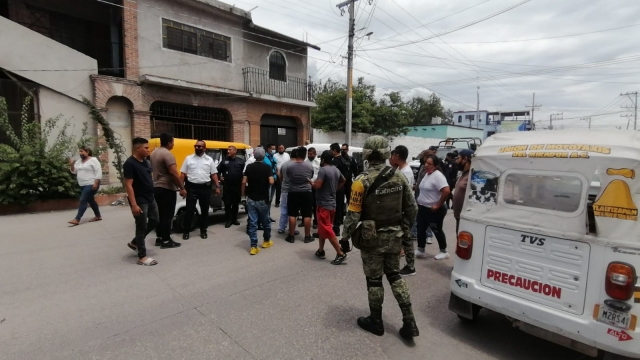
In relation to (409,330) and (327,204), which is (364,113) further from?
(409,330)

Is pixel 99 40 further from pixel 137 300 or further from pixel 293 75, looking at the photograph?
pixel 137 300

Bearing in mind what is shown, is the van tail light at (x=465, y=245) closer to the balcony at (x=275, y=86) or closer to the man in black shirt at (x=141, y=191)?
the man in black shirt at (x=141, y=191)

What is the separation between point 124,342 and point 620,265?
12.6 ft

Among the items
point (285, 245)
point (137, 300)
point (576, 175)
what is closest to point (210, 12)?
point (285, 245)

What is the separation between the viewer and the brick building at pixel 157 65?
10.4 metres

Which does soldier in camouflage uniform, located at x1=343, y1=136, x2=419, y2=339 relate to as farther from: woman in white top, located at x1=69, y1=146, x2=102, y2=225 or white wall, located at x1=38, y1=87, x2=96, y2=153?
white wall, located at x1=38, y1=87, x2=96, y2=153

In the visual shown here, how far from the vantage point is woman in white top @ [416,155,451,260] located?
4.89 metres

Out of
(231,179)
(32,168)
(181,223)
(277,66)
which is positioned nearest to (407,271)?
(231,179)

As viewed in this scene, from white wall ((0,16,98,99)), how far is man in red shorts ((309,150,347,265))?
9.96m

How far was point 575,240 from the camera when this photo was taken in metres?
2.43

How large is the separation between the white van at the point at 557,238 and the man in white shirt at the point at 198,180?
4591mm

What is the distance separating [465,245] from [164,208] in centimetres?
446

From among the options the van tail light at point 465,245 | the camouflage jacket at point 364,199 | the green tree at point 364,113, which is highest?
the green tree at point 364,113

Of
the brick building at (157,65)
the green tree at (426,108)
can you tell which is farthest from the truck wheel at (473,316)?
the green tree at (426,108)
